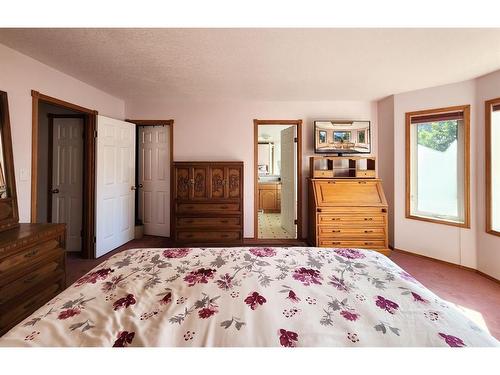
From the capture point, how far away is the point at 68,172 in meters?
3.25

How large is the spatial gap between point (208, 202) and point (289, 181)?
1.60m

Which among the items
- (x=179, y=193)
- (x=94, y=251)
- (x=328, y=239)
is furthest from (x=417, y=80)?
(x=94, y=251)

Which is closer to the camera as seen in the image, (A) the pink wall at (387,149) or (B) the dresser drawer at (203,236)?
(B) the dresser drawer at (203,236)

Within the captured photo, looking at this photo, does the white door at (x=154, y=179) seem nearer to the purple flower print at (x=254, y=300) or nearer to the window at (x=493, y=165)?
the purple flower print at (x=254, y=300)

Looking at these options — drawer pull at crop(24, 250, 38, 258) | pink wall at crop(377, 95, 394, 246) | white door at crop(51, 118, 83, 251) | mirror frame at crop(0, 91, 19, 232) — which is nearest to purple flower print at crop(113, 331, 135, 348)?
drawer pull at crop(24, 250, 38, 258)

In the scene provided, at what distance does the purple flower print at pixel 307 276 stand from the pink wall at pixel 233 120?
254 cm

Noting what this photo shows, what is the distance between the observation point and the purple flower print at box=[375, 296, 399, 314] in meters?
0.92

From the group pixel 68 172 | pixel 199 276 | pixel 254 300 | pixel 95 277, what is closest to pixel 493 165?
pixel 254 300

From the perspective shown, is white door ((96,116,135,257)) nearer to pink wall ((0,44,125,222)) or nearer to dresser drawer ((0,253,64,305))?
pink wall ((0,44,125,222))

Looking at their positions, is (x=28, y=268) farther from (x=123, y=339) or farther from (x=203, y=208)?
(x=203, y=208)

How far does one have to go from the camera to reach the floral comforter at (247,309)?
29.4 inches

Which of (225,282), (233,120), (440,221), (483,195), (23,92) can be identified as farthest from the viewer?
(233,120)

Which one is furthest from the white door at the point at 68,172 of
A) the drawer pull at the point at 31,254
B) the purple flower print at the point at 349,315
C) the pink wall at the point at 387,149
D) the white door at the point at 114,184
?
the pink wall at the point at 387,149
